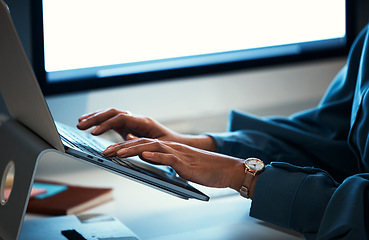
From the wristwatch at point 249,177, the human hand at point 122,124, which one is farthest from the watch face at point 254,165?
the human hand at point 122,124

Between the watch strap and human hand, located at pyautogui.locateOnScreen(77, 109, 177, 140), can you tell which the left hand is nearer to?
the watch strap

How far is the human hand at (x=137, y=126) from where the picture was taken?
848 millimetres

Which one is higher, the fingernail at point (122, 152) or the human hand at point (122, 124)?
the fingernail at point (122, 152)

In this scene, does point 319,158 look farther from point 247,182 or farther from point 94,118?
point 94,118

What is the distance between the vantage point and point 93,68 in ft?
3.24

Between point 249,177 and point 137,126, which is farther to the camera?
point 137,126

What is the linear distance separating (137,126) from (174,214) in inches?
6.1

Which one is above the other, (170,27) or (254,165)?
(170,27)

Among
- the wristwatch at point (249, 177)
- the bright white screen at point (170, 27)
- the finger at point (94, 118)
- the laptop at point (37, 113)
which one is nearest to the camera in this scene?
the laptop at point (37, 113)

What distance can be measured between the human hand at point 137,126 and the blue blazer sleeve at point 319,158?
0.03 meters

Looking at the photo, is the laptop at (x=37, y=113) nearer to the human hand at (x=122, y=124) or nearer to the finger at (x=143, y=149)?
the finger at (x=143, y=149)

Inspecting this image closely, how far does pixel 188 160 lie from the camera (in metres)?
0.69

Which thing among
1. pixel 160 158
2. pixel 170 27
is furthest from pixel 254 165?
pixel 170 27

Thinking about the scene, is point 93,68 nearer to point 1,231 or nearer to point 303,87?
point 1,231
